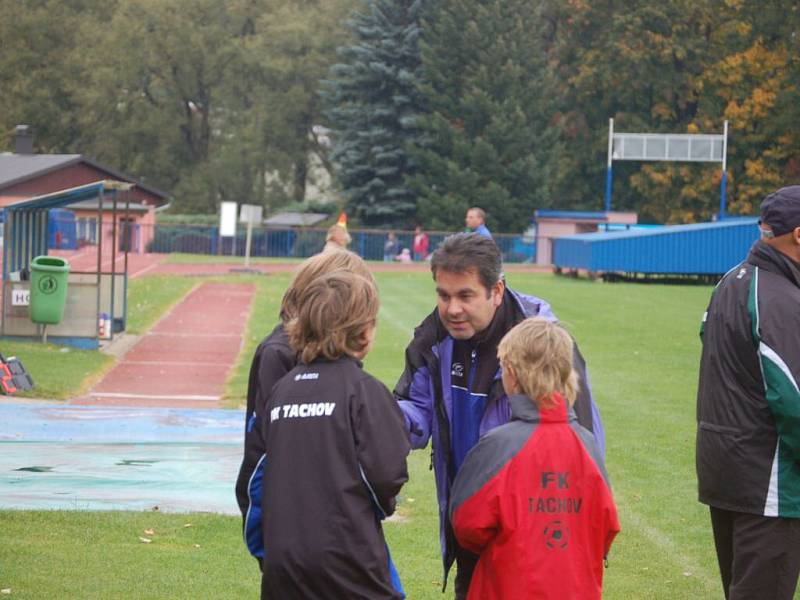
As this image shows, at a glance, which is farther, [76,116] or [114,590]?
[76,116]

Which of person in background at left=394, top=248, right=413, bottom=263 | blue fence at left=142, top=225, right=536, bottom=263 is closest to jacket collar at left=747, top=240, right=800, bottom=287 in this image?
person in background at left=394, top=248, right=413, bottom=263

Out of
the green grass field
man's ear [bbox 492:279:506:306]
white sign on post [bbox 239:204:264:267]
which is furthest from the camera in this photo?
white sign on post [bbox 239:204:264:267]

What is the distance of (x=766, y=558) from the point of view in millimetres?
5094

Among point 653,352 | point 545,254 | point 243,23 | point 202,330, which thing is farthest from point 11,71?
point 653,352

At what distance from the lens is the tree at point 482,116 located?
2397 inches

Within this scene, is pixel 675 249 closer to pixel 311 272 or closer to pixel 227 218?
pixel 227 218

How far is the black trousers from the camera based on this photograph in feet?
16.6

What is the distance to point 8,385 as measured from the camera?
48.2 feet

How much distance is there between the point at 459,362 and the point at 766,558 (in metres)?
1.44

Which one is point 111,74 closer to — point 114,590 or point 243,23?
point 243,23

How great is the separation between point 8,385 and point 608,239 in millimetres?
28587

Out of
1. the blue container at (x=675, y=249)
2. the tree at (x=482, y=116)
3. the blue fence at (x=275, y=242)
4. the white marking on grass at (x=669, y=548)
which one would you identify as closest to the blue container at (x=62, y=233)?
the blue fence at (x=275, y=242)

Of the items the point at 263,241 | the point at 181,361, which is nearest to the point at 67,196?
the point at 181,361

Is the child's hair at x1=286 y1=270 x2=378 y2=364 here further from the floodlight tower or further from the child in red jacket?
the floodlight tower
